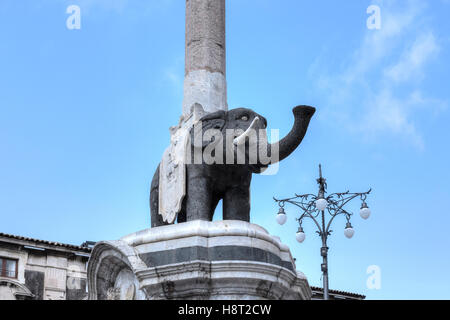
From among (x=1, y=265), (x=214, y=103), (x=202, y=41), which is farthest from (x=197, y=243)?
(x=1, y=265)

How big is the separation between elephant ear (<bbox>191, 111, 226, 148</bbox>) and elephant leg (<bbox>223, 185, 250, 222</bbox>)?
0.87 metres

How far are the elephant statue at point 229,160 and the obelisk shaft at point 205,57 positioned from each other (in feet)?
2.78

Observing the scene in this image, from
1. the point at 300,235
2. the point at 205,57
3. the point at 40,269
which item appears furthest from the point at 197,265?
the point at 40,269

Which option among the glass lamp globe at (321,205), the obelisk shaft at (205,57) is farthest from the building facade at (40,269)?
the obelisk shaft at (205,57)

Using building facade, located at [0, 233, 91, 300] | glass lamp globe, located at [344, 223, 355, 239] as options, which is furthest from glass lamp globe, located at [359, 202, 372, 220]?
building facade, located at [0, 233, 91, 300]

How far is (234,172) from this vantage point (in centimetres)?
1184

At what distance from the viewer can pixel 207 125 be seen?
11.9m

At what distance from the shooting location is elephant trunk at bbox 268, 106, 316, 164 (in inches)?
444

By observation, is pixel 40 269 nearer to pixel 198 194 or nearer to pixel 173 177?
pixel 173 177

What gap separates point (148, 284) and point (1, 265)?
845 inches

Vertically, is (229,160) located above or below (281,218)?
below

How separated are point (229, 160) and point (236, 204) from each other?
71 centimetres

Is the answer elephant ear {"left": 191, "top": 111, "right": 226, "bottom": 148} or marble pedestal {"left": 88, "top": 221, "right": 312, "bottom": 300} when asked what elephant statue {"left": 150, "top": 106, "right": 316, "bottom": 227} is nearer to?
elephant ear {"left": 191, "top": 111, "right": 226, "bottom": 148}
